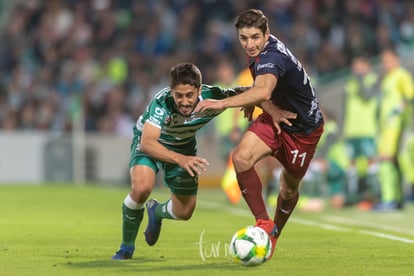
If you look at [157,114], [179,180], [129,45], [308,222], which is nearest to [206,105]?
A: [157,114]

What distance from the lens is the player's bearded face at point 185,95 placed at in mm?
8875

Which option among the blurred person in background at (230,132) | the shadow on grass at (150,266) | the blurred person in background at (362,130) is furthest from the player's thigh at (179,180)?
the blurred person in background at (362,130)

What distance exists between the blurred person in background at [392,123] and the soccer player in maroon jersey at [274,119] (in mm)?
6419

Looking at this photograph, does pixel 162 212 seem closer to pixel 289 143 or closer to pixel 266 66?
pixel 289 143

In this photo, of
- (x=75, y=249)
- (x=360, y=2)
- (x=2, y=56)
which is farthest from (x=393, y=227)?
(x=2, y=56)

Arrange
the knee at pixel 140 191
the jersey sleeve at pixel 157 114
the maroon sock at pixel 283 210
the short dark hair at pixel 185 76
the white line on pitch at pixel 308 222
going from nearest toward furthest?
the short dark hair at pixel 185 76
the jersey sleeve at pixel 157 114
the knee at pixel 140 191
the maroon sock at pixel 283 210
the white line on pitch at pixel 308 222

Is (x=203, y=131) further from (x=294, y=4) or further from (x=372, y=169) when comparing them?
(x=372, y=169)

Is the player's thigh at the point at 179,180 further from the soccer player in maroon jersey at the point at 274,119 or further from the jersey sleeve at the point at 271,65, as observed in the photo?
the jersey sleeve at the point at 271,65

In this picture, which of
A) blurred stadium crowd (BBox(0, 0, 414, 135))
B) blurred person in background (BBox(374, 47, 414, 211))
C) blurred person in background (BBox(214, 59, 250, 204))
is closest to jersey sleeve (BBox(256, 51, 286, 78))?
blurred person in background (BBox(374, 47, 414, 211))

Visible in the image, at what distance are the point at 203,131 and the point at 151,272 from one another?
1507cm

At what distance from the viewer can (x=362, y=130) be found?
17.4 meters

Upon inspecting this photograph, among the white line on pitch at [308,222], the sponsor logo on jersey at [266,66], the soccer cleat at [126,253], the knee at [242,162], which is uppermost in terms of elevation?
the sponsor logo on jersey at [266,66]

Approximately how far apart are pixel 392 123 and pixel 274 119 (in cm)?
700

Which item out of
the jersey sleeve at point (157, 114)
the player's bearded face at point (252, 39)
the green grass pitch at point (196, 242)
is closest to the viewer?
the green grass pitch at point (196, 242)
